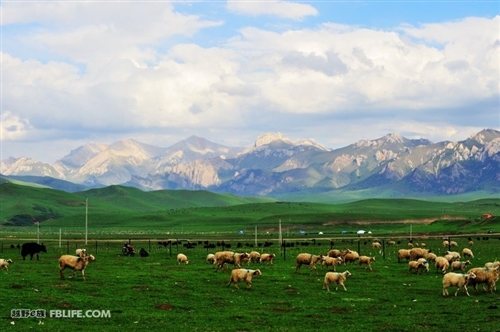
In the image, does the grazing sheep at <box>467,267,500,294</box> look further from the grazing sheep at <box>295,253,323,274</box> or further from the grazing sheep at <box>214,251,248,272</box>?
the grazing sheep at <box>214,251,248,272</box>

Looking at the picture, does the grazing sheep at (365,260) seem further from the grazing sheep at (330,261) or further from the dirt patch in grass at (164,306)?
the dirt patch in grass at (164,306)

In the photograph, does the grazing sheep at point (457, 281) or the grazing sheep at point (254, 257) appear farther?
the grazing sheep at point (254, 257)

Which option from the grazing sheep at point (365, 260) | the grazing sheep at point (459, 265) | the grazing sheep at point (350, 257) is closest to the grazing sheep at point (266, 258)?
the grazing sheep at point (350, 257)

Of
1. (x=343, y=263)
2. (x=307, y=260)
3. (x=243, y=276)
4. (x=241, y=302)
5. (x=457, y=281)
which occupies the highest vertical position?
(x=307, y=260)

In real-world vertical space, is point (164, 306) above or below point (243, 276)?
below

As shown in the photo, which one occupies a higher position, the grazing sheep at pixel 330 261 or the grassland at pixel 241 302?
the grazing sheep at pixel 330 261

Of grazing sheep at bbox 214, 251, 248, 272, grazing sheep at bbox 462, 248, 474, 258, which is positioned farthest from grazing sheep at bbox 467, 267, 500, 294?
grazing sheep at bbox 462, 248, 474, 258

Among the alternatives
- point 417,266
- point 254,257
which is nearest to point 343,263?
point 417,266

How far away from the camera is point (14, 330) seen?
91.6ft

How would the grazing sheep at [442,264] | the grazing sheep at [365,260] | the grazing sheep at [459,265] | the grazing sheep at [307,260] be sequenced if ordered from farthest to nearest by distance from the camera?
the grazing sheep at [365,260], the grazing sheep at [307,260], the grazing sheep at [442,264], the grazing sheep at [459,265]

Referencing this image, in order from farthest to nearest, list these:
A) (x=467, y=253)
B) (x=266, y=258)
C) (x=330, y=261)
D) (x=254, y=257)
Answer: (x=467, y=253)
(x=254, y=257)
(x=266, y=258)
(x=330, y=261)

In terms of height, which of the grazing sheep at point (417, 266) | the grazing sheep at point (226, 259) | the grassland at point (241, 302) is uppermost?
the grazing sheep at point (226, 259)

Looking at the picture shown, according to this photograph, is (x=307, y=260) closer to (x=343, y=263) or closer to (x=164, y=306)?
(x=343, y=263)

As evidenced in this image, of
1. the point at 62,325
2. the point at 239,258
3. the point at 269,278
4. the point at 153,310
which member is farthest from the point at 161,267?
the point at 62,325
